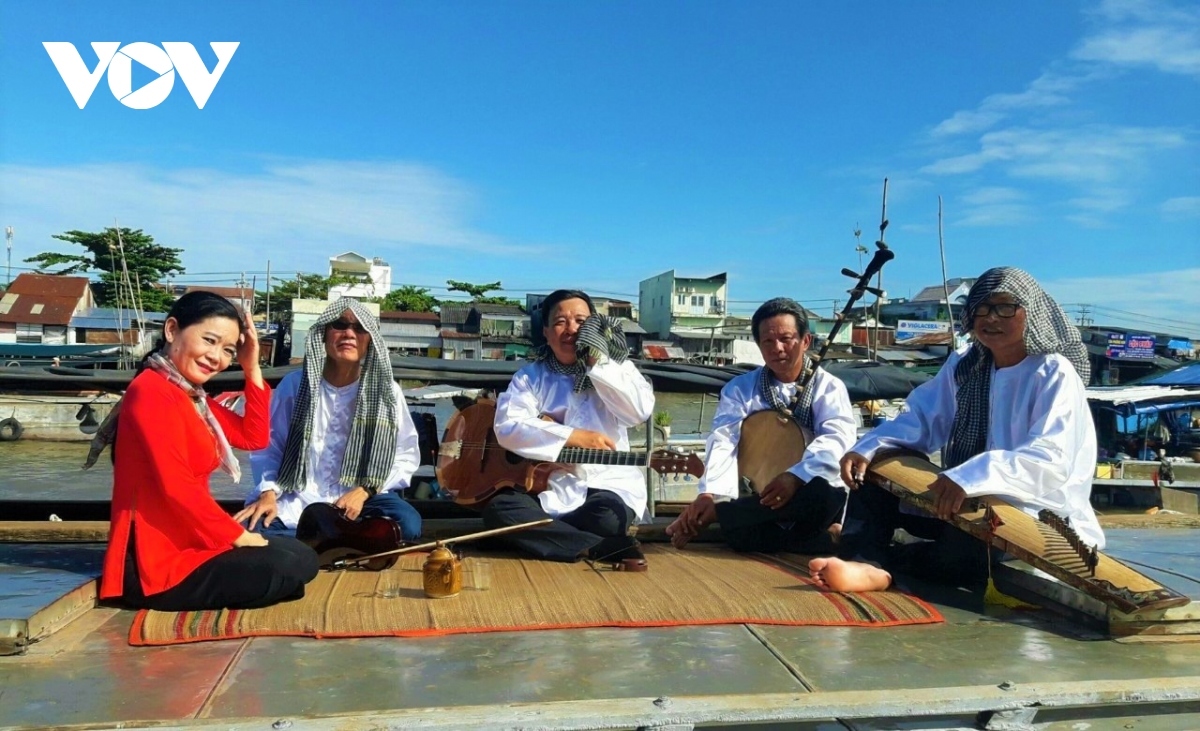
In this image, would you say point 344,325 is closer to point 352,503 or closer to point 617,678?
point 352,503

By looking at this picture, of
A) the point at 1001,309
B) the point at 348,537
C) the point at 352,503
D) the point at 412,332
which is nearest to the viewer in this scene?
the point at 1001,309

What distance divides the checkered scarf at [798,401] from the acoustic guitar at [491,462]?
460 mm

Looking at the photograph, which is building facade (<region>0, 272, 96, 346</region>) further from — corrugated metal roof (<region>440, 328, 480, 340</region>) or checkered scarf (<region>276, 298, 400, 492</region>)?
checkered scarf (<region>276, 298, 400, 492</region>)

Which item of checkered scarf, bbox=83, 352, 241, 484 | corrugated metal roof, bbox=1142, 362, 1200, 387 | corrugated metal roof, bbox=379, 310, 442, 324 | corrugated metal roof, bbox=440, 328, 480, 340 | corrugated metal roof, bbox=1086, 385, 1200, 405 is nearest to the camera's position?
checkered scarf, bbox=83, 352, 241, 484

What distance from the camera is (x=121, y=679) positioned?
2279mm

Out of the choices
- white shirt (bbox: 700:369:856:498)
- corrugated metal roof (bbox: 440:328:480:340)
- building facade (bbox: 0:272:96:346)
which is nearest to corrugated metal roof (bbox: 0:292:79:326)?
building facade (bbox: 0:272:96:346)

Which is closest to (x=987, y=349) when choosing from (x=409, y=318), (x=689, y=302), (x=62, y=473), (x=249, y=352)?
(x=249, y=352)

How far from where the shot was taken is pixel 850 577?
3266 mm

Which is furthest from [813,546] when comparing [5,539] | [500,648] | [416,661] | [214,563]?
[5,539]

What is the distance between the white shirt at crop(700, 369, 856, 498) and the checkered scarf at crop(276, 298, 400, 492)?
1.44 metres

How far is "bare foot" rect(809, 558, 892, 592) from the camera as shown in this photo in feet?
10.7

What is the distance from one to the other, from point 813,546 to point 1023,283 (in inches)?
57.5

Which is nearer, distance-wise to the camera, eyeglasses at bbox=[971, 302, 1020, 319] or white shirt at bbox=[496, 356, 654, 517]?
eyeglasses at bbox=[971, 302, 1020, 319]

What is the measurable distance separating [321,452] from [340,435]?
4.2 inches
